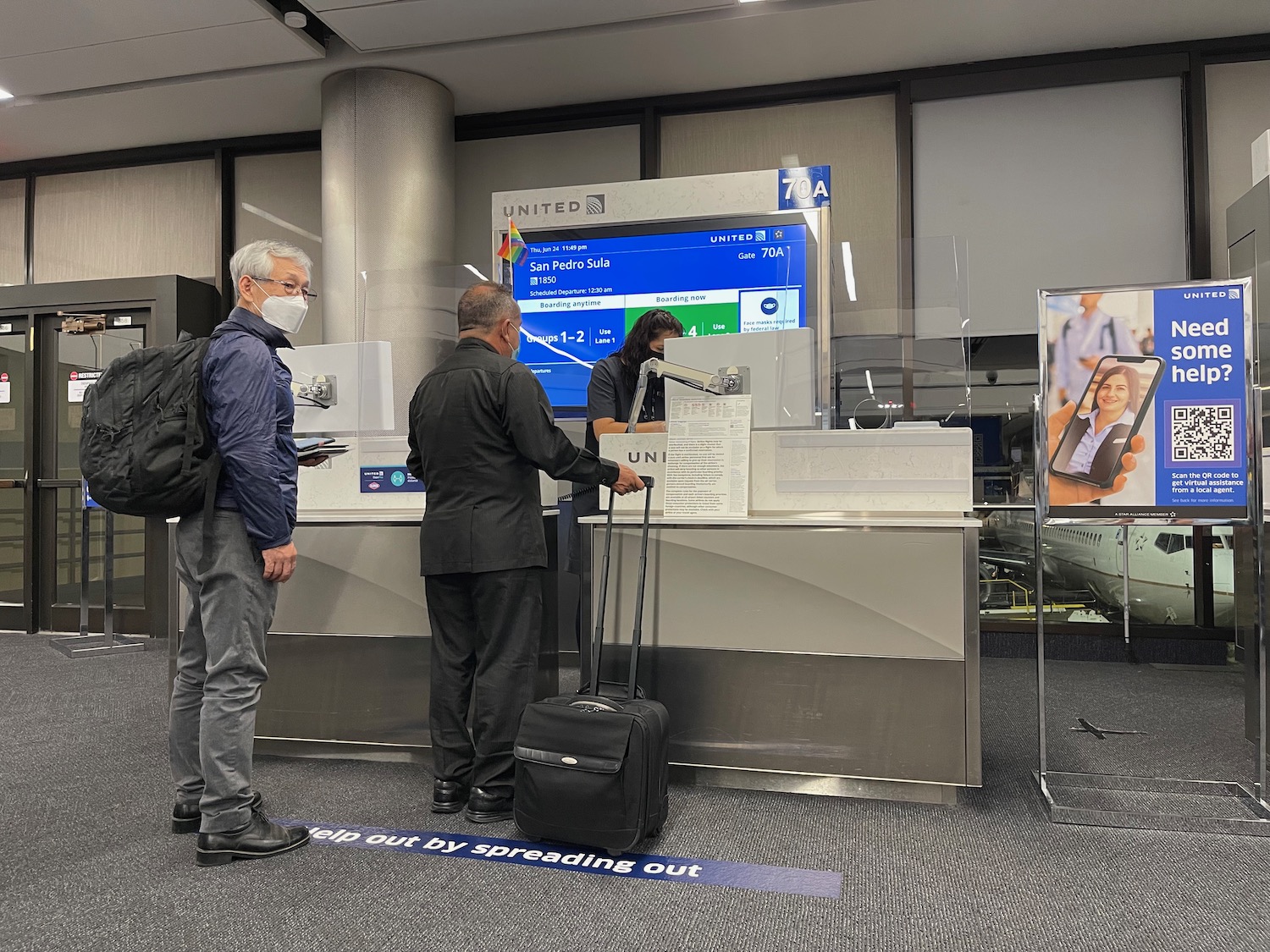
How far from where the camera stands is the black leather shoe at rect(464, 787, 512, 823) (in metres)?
2.56

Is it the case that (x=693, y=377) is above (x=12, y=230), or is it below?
below

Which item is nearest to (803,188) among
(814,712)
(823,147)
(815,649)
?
(823,147)

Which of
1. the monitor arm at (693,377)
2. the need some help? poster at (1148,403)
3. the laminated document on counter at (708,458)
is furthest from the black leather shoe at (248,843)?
the need some help? poster at (1148,403)

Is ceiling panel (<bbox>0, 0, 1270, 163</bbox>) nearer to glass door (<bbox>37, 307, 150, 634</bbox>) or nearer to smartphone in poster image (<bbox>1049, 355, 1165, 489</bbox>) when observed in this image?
glass door (<bbox>37, 307, 150, 634</bbox>)

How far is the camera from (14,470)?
20.4 ft

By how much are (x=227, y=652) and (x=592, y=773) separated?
0.97 metres

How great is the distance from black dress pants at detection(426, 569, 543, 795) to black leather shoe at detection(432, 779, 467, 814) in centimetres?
2

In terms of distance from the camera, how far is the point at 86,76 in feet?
17.3

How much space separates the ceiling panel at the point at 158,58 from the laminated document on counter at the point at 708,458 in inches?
133

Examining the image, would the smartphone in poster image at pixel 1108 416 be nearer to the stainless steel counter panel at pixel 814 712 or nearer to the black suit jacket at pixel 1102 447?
the black suit jacket at pixel 1102 447

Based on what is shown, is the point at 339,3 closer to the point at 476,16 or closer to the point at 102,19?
the point at 476,16

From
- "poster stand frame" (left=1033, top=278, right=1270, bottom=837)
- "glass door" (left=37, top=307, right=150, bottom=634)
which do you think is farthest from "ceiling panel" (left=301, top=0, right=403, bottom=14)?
"poster stand frame" (left=1033, top=278, right=1270, bottom=837)

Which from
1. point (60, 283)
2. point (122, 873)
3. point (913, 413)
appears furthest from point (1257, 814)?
point (60, 283)

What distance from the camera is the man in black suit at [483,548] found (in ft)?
8.47
